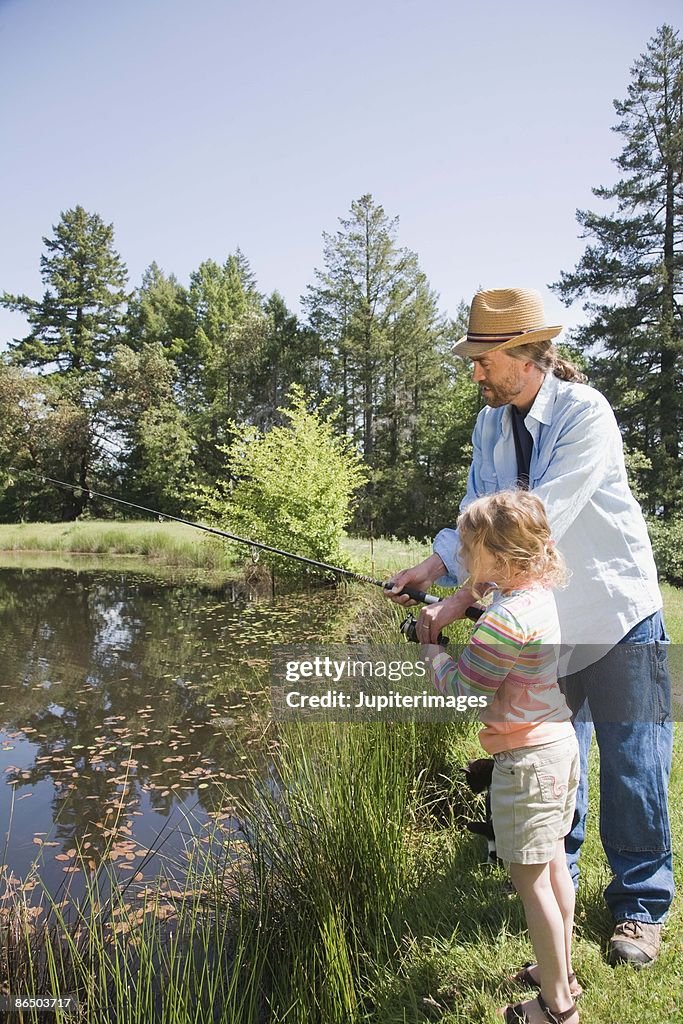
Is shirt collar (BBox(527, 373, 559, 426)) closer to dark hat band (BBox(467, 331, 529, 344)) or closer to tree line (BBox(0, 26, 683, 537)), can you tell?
dark hat band (BBox(467, 331, 529, 344))

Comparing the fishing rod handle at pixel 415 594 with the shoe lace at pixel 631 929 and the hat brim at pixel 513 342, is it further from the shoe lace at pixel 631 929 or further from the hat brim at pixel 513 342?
the shoe lace at pixel 631 929

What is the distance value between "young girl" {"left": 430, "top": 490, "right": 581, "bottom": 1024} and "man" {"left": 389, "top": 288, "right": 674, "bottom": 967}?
18 centimetres

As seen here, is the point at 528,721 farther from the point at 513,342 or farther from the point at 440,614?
the point at 513,342

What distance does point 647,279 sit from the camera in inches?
762

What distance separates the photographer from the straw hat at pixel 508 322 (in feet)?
6.73

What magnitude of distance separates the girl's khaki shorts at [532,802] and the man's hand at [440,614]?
0.38 meters

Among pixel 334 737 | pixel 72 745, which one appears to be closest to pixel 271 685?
pixel 72 745

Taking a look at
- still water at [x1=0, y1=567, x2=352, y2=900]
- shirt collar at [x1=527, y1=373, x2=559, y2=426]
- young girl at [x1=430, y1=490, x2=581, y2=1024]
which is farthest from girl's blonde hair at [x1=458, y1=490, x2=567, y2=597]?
still water at [x1=0, y1=567, x2=352, y2=900]

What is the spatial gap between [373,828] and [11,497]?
36201 mm

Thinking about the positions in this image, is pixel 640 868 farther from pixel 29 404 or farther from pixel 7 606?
pixel 29 404

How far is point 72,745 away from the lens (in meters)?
5.32

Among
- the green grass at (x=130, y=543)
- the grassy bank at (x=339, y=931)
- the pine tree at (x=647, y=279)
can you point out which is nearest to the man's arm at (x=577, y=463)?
the grassy bank at (x=339, y=931)

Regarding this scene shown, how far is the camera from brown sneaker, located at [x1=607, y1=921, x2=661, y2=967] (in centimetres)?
196

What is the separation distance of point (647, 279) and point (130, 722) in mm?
18766
